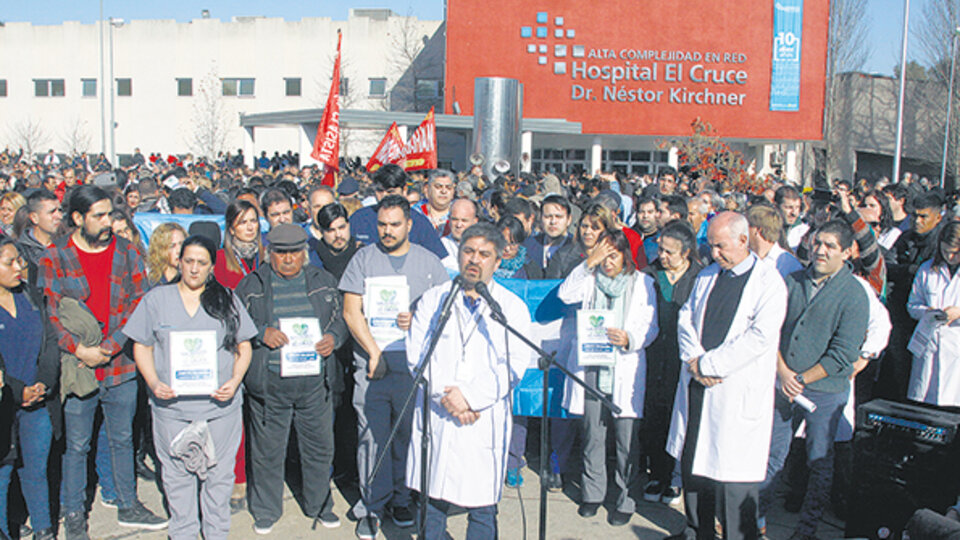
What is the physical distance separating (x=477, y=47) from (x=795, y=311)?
105 ft

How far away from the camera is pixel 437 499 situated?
4.41m

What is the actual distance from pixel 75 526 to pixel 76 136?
46.4m

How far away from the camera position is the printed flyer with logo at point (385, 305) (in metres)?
5.23

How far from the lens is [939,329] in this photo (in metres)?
5.80

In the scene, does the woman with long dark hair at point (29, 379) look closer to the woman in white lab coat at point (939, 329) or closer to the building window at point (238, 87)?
the woman in white lab coat at point (939, 329)

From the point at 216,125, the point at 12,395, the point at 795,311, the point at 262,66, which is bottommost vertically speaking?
the point at 12,395

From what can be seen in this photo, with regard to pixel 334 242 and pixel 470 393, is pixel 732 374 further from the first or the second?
pixel 334 242

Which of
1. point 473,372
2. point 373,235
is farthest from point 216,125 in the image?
point 473,372

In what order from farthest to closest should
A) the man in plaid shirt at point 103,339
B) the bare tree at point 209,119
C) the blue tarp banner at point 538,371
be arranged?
the bare tree at point 209,119
the blue tarp banner at point 538,371
the man in plaid shirt at point 103,339

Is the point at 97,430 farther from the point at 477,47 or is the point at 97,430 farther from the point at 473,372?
the point at 477,47

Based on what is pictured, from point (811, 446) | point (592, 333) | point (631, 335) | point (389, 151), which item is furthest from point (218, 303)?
point (389, 151)

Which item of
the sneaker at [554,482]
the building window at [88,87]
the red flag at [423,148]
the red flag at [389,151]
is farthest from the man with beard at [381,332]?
the building window at [88,87]

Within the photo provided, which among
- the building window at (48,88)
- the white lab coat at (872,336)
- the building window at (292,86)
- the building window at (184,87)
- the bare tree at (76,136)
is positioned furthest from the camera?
the building window at (48,88)

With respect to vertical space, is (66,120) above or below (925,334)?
above
